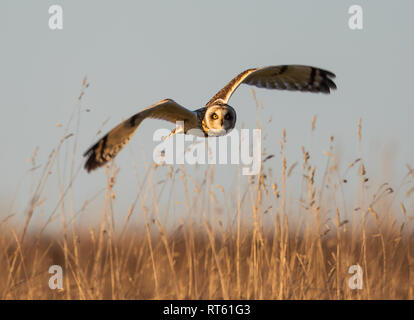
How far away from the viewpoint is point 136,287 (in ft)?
12.2

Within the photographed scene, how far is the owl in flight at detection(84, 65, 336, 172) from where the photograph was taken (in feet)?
13.5

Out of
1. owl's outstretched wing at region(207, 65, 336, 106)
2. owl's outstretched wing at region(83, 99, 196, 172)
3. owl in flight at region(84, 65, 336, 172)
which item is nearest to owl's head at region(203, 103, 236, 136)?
owl in flight at region(84, 65, 336, 172)

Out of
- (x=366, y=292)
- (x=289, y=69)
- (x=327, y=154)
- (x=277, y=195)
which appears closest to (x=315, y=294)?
(x=366, y=292)

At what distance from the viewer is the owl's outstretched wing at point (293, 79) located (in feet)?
18.9

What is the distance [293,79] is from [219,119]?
1.37 metres

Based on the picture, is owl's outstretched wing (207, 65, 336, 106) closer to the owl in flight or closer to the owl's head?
the owl in flight

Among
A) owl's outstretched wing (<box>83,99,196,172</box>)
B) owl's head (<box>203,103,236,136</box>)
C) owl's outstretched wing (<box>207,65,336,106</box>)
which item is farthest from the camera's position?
owl's outstretched wing (<box>207,65,336,106</box>)

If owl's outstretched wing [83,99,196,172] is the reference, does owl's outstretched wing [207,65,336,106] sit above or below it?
above

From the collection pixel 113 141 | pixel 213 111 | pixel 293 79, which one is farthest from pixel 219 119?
pixel 293 79

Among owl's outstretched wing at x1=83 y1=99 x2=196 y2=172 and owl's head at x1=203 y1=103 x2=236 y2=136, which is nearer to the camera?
owl's outstretched wing at x1=83 y1=99 x2=196 y2=172

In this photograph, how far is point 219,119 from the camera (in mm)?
4918

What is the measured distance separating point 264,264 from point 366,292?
2.21 feet
